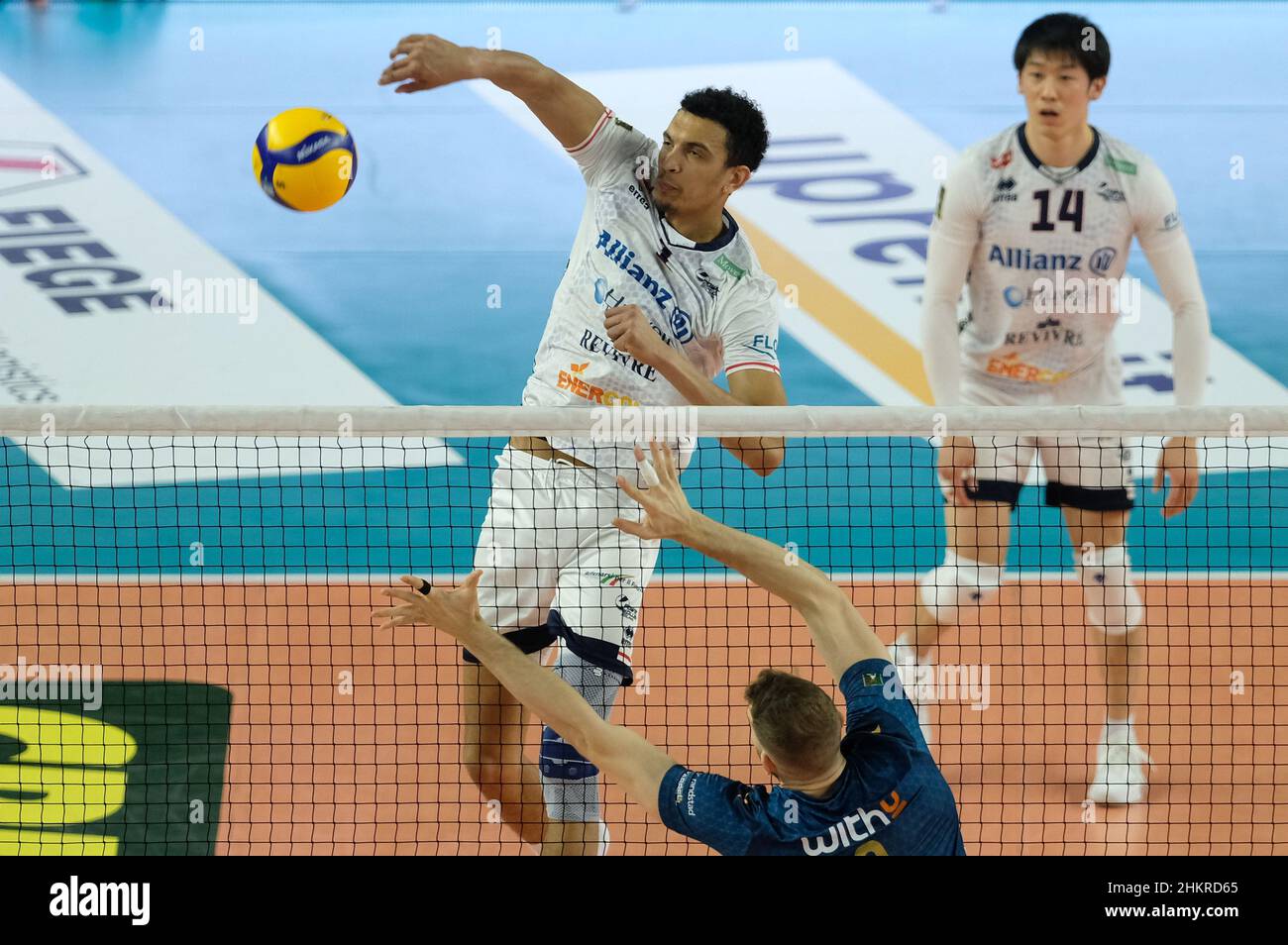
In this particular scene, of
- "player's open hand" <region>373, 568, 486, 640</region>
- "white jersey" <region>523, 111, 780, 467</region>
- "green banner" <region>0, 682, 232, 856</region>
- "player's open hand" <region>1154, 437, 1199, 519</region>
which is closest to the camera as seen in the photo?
"player's open hand" <region>373, 568, 486, 640</region>

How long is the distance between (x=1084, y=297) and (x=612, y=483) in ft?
6.89

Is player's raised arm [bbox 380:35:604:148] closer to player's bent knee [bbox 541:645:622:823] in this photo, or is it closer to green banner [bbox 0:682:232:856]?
player's bent knee [bbox 541:645:622:823]

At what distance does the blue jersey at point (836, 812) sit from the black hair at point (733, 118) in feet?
7.45

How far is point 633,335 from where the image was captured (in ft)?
16.6

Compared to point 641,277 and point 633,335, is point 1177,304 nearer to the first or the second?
point 641,277

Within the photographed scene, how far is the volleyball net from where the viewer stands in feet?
17.7

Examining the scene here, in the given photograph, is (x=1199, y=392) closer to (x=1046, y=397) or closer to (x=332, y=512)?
(x=1046, y=397)

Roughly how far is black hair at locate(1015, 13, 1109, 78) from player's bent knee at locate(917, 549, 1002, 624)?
1972 millimetres

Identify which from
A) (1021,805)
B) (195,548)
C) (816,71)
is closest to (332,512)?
(195,548)

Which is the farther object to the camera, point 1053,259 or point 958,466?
point 958,466
